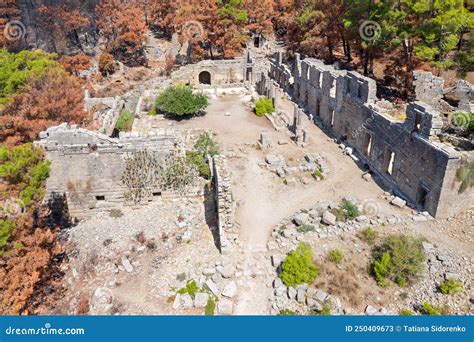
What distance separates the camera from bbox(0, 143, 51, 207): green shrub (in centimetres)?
1477

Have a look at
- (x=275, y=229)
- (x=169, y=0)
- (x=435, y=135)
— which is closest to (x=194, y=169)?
(x=275, y=229)

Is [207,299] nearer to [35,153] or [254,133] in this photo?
[35,153]

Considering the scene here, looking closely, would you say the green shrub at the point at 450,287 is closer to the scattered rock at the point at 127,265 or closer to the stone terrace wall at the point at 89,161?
the scattered rock at the point at 127,265

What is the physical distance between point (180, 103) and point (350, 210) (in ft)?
55.6

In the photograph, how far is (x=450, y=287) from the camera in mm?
13430

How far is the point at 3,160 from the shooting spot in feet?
48.8

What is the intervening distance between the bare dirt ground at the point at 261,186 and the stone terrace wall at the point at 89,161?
16.9 ft

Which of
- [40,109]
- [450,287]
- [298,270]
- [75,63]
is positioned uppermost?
[75,63]

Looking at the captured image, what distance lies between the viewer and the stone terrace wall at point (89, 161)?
1867cm

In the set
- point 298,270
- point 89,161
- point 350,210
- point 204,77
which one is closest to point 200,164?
point 89,161

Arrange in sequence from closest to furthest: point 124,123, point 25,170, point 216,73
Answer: point 25,170, point 124,123, point 216,73

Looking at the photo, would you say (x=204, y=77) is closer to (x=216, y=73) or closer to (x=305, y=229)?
(x=216, y=73)

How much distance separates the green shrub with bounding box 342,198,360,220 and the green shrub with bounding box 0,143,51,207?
13786mm

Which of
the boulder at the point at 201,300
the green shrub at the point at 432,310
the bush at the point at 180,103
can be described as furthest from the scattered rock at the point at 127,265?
the bush at the point at 180,103
